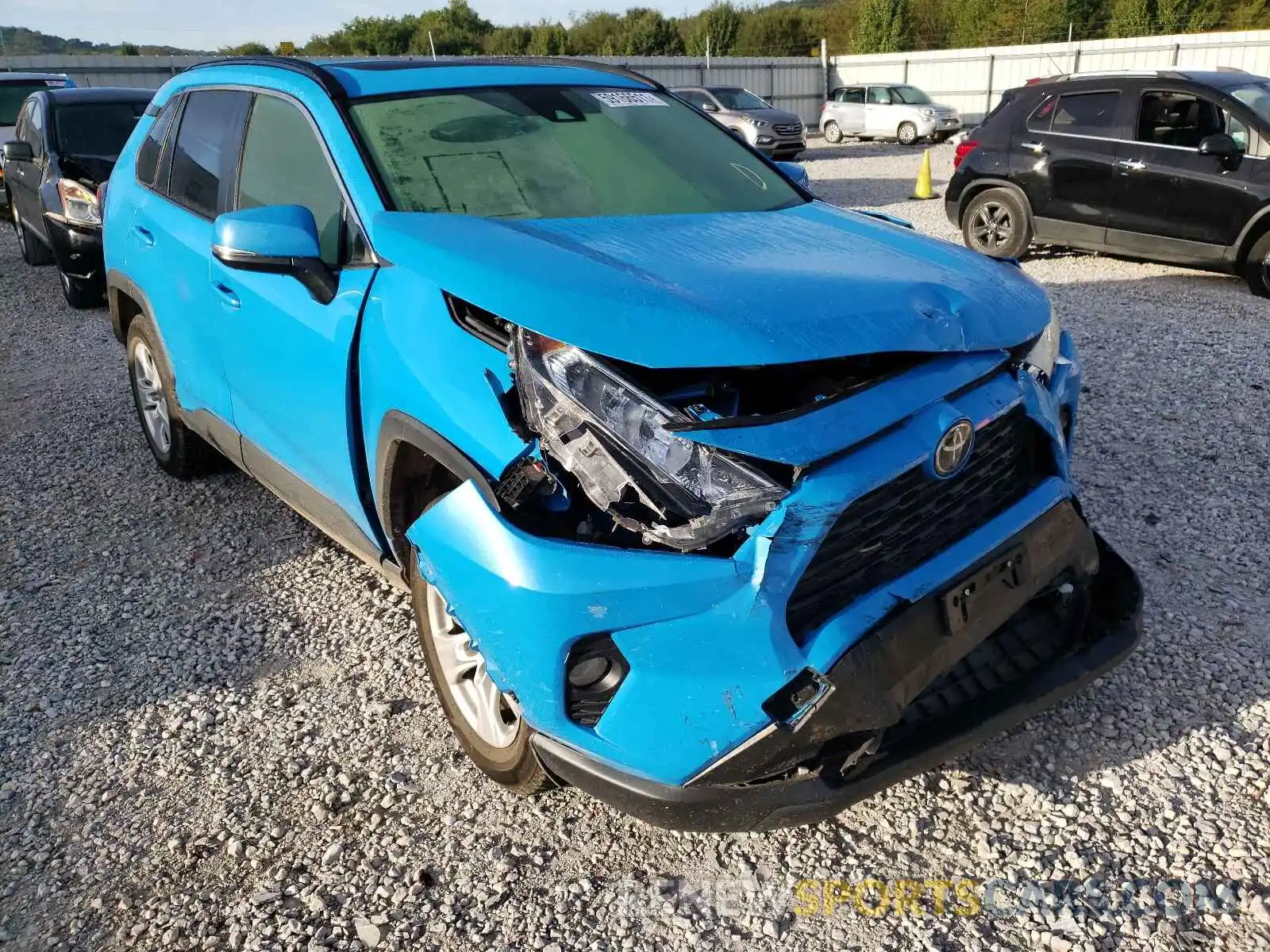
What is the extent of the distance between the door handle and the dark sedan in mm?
5331

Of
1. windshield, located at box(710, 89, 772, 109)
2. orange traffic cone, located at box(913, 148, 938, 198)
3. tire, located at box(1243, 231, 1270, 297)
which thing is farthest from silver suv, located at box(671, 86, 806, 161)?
tire, located at box(1243, 231, 1270, 297)

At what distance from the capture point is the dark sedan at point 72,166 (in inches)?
320

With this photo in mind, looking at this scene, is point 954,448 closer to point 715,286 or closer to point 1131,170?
point 715,286

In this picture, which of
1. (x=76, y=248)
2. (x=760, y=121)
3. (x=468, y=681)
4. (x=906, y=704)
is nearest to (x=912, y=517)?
(x=906, y=704)

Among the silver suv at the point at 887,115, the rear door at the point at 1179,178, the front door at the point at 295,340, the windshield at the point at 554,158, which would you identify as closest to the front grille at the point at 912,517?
the windshield at the point at 554,158

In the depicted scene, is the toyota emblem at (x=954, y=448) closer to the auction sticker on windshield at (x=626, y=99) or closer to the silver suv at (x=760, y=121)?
the auction sticker on windshield at (x=626, y=99)

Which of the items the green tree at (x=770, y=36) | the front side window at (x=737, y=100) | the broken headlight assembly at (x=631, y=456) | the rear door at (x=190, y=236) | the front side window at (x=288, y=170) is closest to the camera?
the broken headlight assembly at (x=631, y=456)

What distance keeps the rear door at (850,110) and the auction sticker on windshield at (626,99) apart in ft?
75.7

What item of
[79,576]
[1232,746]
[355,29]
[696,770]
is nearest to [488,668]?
[696,770]

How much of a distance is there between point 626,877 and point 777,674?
0.79 metres

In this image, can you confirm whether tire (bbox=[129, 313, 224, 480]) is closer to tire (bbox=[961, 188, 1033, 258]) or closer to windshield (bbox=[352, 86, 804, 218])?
windshield (bbox=[352, 86, 804, 218])

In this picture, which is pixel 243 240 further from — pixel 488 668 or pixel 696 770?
pixel 696 770

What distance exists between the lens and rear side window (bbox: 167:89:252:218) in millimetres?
3641

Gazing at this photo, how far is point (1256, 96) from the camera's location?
787 cm
